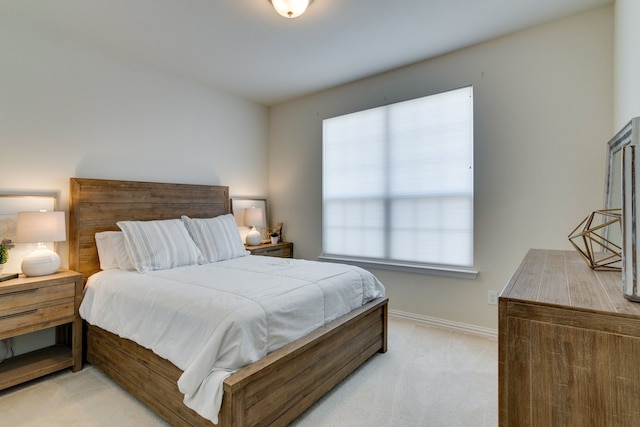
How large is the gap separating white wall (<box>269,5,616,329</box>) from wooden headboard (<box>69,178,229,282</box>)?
233 cm

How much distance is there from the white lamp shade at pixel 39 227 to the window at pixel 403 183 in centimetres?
266

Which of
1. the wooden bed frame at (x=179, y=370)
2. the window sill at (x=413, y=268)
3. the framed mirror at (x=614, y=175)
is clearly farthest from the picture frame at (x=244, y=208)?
the framed mirror at (x=614, y=175)

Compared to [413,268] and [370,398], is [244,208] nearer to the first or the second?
[413,268]

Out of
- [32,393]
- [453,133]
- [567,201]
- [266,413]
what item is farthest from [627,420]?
[32,393]

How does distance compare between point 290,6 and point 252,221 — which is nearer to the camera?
point 290,6

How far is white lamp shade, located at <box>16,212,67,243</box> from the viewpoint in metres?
2.21

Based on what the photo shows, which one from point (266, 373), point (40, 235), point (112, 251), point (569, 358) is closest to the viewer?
point (569, 358)

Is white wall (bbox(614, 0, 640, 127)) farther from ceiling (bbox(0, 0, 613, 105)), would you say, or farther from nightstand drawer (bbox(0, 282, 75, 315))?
nightstand drawer (bbox(0, 282, 75, 315))

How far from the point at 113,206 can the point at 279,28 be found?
220 centimetres

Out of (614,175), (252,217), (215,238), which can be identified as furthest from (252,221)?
(614,175)

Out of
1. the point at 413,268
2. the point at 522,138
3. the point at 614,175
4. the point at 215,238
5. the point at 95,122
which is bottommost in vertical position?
the point at 413,268

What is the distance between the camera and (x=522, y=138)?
273 centimetres

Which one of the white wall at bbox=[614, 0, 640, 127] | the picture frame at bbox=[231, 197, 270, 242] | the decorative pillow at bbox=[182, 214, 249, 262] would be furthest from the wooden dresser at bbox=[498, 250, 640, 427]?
the picture frame at bbox=[231, 197, 270, 242]

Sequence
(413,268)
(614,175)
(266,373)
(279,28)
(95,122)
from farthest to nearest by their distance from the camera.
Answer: (413,268), (95,122), (279,28), (614,175), (266,373)
